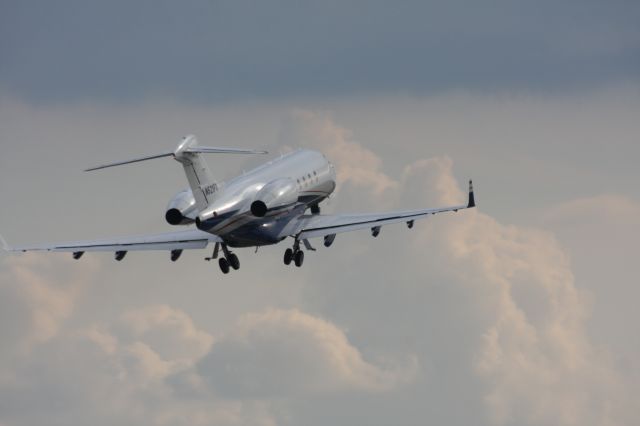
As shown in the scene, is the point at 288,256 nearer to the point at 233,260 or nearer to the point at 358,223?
the point at 233,260

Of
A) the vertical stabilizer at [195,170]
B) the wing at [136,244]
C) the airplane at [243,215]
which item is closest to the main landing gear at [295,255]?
the airplane at [243,215]

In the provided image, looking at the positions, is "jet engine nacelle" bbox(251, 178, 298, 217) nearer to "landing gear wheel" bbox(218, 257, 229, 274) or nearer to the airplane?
the airplane

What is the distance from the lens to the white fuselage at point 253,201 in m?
117

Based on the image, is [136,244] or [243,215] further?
[136,244]

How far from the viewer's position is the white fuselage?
384 feet

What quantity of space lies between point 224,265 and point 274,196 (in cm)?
603

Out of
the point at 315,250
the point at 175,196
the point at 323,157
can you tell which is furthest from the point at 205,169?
the point at 323,157

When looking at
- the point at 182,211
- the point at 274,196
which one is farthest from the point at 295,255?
the point at 182,211

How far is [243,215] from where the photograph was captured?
11850 centimetres

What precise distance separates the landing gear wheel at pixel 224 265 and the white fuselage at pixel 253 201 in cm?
220

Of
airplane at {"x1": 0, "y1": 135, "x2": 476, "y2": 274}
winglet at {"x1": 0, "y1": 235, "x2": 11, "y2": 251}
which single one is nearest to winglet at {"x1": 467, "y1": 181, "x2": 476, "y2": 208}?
airplane at {"x1": 0, "y1": 135, "x2": 476, "y2": 274}

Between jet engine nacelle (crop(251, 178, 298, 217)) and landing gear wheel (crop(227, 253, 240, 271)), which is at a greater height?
jet engine nacelle (crop(251, 178, 298, 217))

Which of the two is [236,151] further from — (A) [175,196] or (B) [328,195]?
(B) [328,195]

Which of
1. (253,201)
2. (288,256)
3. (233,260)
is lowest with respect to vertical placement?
(233,260)
